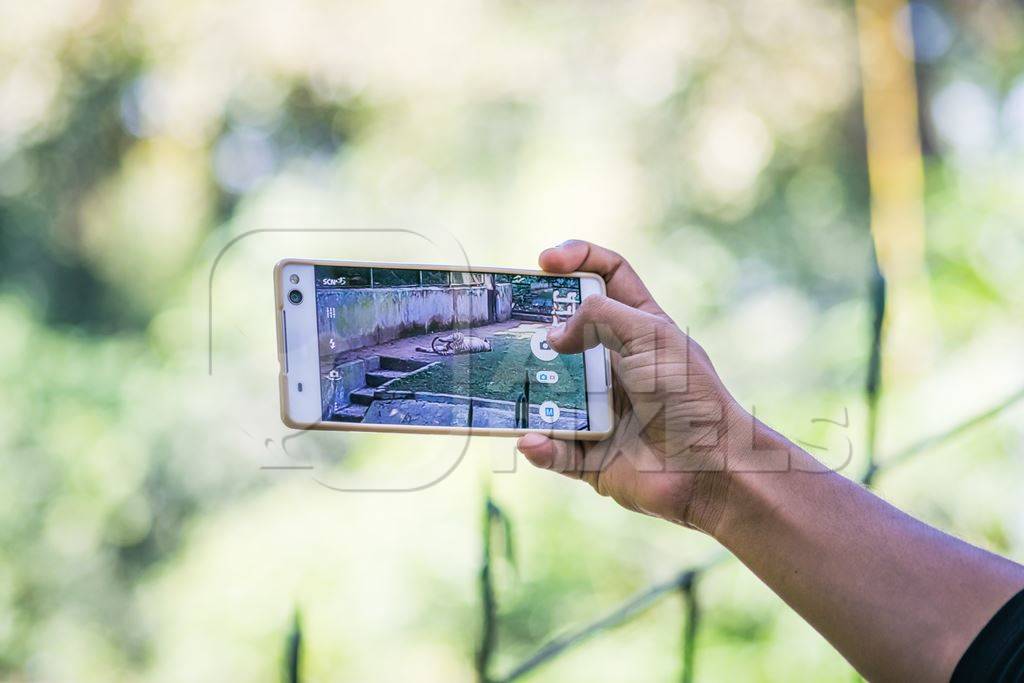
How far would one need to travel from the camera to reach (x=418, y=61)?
99 cm

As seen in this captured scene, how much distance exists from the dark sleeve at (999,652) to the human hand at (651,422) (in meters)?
0.19

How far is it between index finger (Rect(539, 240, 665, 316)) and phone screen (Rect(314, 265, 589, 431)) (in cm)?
2

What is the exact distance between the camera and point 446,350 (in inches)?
25.7

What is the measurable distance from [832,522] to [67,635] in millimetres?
916

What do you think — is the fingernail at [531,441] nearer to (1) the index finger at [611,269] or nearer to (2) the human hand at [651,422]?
(2) the human hand at [651,422]

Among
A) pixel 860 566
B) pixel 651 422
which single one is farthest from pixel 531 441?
pixel 860 566

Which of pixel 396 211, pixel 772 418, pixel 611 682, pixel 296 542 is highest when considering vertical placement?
pixel 396 211

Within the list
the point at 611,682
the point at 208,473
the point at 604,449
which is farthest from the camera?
the point at 208,473

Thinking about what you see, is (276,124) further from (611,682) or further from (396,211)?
(611,682)

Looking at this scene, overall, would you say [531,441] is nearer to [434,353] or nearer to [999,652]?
[434,353]

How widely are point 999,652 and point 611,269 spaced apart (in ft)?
1.32

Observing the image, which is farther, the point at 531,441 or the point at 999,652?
the point at 531,441

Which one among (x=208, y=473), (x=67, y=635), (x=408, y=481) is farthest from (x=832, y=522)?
(x=67, y=635)

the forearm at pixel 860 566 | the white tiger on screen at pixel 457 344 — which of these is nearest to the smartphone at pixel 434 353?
the white tiger on screen at pixel 457 344
